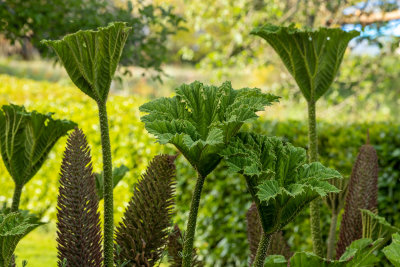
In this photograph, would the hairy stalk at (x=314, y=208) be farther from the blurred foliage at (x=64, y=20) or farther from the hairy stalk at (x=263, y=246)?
the blurred foliage at (x=64, y=20)

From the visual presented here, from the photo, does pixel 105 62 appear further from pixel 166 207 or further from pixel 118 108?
pixel 118 108

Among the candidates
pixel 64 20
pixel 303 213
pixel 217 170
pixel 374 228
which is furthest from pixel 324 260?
pixel 217 170

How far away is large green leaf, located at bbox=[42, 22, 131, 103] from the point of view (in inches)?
39.0

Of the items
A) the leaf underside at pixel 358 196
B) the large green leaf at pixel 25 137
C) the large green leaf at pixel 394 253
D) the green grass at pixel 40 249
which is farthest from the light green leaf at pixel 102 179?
the green grass at pixel 40 249

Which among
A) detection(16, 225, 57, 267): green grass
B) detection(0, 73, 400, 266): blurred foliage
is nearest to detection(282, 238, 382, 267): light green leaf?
detection(0, 73, 400, 266): blurred foliage

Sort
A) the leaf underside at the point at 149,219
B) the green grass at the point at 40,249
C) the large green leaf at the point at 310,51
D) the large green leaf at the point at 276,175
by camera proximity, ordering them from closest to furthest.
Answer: the large green leaf at the point at 276,175 → the leaf underside at the point at 149,219 → the large green leaf at the point at 310,51 → the green grass at the point at 40,249

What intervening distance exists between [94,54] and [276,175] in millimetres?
502

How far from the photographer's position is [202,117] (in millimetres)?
1048

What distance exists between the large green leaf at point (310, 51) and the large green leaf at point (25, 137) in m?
0.71

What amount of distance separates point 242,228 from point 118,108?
8.92 ft

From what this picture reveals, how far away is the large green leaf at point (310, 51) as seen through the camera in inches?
56.0

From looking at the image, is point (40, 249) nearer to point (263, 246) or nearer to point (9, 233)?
point (9, 233)

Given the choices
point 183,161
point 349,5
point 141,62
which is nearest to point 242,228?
point 183,161

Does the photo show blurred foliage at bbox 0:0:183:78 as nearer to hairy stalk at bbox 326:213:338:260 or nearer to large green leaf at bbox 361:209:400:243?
hairy stalk at bbox 326:213:338:260
